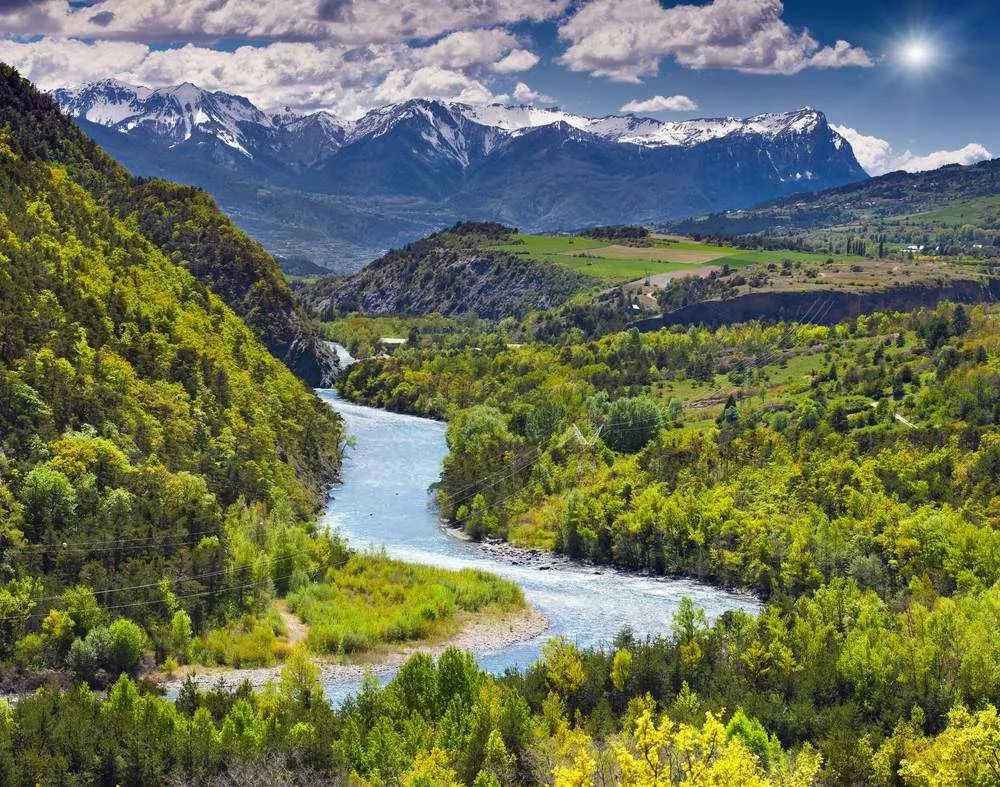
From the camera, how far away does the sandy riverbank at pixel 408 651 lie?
7594 cm

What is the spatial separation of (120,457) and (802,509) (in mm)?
56704

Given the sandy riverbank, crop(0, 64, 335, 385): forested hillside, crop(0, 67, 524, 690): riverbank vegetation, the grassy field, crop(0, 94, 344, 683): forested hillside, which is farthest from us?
crop(0, 64, 335, 385): forested hillside

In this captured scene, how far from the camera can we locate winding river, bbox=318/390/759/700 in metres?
89.7

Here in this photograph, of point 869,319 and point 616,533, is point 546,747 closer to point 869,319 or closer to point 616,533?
point 616,533

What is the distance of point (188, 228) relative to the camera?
186m

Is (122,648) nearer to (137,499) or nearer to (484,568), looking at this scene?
(137,499)

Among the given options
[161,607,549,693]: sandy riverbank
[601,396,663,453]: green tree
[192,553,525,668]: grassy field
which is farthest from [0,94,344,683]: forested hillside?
[601,396,663,453]: green tree

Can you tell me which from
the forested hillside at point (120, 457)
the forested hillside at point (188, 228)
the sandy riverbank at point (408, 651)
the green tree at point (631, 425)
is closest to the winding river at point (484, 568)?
the sandy riverbank at point (408, 651)

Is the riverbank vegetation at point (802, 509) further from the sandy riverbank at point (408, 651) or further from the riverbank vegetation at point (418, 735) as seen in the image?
the sandy riverbank at point (408, 651)

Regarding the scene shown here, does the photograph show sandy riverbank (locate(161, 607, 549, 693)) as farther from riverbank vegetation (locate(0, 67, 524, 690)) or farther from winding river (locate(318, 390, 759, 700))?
riverbank vegetation (locate(0, 67, 524, 690))

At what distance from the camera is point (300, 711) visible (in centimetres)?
6319

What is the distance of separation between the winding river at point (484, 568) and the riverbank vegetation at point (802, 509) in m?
3.69

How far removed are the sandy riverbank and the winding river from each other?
104cm

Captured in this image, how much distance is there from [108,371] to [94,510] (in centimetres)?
1982
